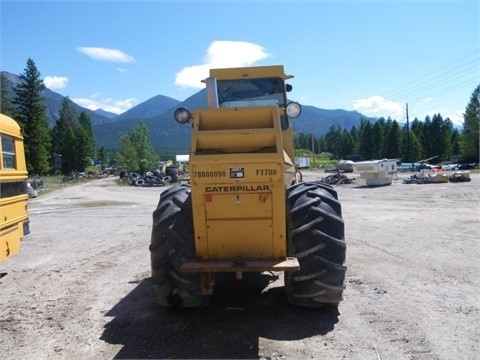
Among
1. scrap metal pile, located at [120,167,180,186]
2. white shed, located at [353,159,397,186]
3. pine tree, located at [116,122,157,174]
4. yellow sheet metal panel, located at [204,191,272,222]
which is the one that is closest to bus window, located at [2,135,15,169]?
yellow sheet metal panel, located at [204,191,272,222]

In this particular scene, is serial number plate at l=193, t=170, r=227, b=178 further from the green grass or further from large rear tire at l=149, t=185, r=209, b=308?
the green grass

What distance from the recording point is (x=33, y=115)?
6750 cm

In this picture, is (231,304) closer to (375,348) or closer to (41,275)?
(375,348)

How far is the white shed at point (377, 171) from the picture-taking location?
31.0 metres

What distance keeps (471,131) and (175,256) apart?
73.8 metres

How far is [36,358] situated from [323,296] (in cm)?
307

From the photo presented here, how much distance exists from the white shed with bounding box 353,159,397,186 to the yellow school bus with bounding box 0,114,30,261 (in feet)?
83.3

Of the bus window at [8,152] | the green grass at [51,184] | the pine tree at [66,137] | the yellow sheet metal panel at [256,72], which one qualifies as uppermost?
the pine tree at [66,137]

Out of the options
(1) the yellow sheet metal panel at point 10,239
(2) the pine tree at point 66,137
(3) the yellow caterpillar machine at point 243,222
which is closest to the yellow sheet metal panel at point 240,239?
(3) the yellow caterpillar machine at point 243,222

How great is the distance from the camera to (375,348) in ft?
14.9

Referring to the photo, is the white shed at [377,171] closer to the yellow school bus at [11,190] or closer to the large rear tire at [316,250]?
the yellow school bus at [11,190]

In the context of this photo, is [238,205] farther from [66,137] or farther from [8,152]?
[66,137]

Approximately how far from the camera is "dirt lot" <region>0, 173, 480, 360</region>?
4.67 meters

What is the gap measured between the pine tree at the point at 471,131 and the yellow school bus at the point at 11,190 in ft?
221
